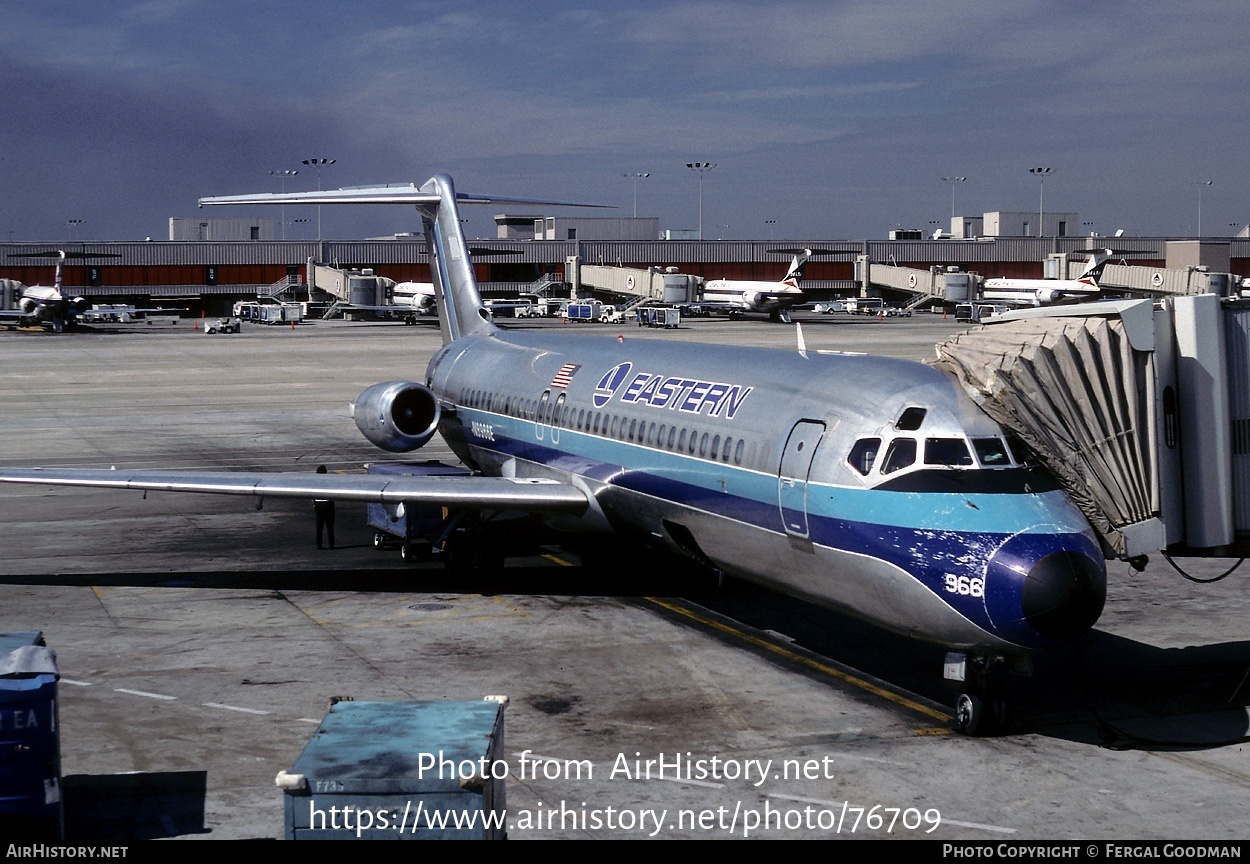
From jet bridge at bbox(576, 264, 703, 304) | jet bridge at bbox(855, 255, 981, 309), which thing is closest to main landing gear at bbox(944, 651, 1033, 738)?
jet bridge at bbox(576, 264, 703, 304)

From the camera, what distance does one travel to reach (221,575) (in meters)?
23.1

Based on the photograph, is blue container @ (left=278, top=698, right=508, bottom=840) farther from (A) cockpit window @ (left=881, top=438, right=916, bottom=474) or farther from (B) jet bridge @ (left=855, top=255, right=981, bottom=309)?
(B) jet bridge @ (left=855, top=255, right=981, bottom=309)

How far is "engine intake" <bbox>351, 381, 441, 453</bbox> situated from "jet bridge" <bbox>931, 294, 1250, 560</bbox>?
12.7 m

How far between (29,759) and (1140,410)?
1144cm

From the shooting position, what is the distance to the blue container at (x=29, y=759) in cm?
1057

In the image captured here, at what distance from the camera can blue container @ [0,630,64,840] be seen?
10.6 metres

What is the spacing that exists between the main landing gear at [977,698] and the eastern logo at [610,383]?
337 inches

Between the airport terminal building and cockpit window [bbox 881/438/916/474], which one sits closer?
cockpit window [bbox 881/438/916/474]

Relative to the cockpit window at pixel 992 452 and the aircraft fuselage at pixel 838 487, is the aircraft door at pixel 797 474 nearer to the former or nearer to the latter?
the aircraft fuselage at pixel 838 487

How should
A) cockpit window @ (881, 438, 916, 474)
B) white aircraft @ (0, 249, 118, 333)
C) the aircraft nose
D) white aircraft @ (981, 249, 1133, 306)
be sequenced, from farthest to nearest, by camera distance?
white aircraft @ (981, 249, 1133, 306) → white aircraft @ (0, 249, 118, 333) → cockpit window @ (881, 438, 916, 474) → the aircraft nose

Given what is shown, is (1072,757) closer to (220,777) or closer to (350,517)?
(220,777)

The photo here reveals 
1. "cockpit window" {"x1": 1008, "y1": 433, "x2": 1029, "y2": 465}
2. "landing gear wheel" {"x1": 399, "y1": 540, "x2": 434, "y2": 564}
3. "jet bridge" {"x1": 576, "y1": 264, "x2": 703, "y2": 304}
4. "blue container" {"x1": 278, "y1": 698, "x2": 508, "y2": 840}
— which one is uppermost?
"jet bridge" {"x1": 576, "y1": 264, "x2": 703, "y2": 304}
